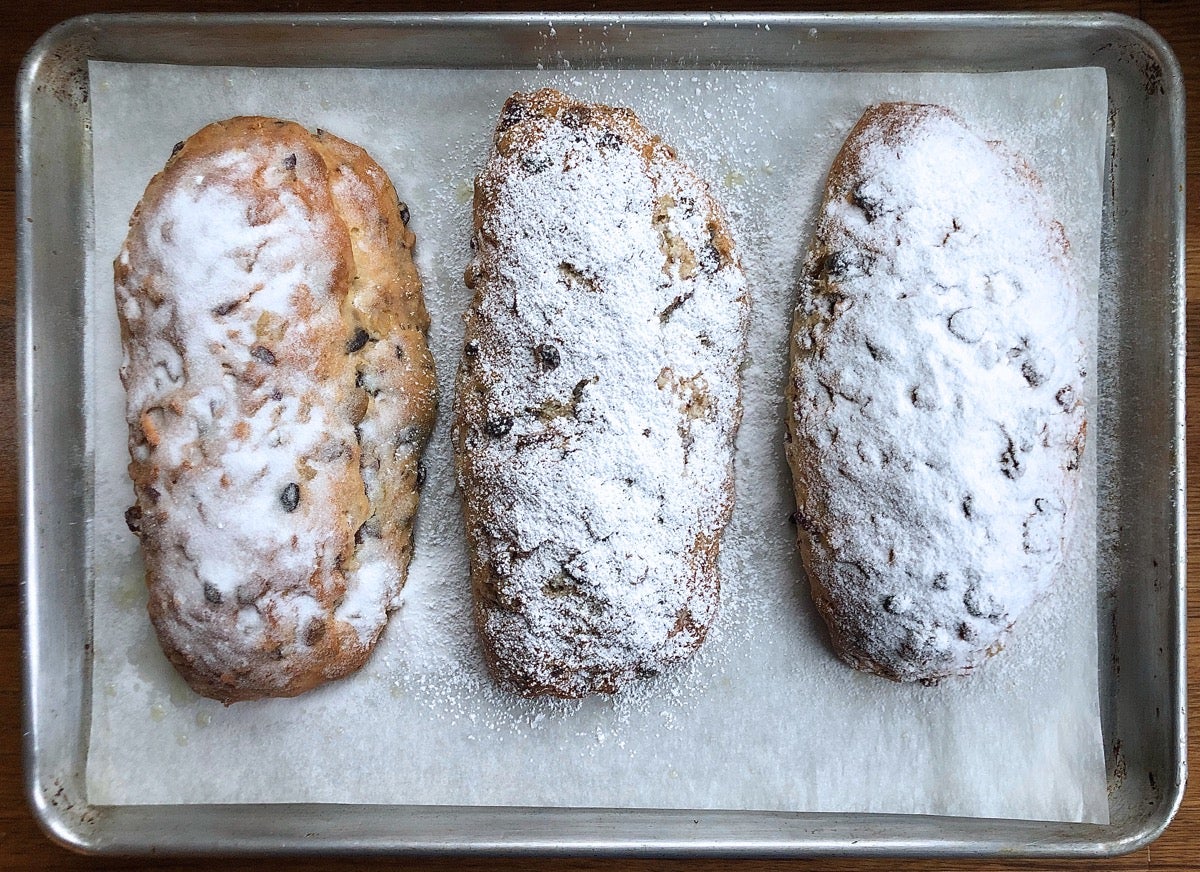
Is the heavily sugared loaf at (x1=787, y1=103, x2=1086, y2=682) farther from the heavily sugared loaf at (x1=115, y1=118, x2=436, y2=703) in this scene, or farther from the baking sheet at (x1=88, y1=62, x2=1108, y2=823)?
the heavily sugared loaf at (x1=115, y1=118, x2=436, y2=703)

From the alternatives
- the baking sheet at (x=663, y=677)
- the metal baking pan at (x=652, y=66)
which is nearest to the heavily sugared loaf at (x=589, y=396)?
the baking sheet at (x=663, y=677)

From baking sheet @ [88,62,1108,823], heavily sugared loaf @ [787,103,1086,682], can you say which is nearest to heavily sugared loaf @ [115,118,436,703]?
baking sheet @ [88,62,1108,823]

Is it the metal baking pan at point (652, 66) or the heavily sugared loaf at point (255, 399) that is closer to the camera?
the heavily sugared loaf at point (255, 399)

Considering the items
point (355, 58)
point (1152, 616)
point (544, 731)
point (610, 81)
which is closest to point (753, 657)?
point (544, 731)

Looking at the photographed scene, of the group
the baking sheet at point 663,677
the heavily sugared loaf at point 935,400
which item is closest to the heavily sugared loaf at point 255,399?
the baking sheet at point 663,677

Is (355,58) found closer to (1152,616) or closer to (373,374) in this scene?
(373,374)

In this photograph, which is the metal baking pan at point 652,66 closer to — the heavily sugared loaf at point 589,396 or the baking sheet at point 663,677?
the baking sheet at point 663,677
